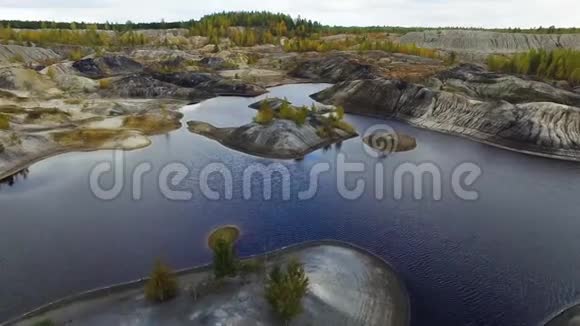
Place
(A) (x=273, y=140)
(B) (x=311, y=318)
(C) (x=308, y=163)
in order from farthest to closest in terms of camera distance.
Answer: (A) (x=273, y=140)
(C) (x=308, y=163)
(B) (x=311, y=318)

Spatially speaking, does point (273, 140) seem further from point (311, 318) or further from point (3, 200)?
point (311, 318)

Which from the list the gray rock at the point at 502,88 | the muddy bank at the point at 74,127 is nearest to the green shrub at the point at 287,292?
the muddy bank at the point at 74,127

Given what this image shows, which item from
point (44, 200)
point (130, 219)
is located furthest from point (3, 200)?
point (130, 219)

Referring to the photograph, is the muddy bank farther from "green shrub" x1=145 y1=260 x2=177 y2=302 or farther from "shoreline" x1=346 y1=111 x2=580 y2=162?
"shoreline" x1=346 y1=111 x2=580 y2=162

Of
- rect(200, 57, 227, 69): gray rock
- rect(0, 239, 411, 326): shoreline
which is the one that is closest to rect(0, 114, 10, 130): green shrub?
rect(0, 239, 411, 326): shoreline

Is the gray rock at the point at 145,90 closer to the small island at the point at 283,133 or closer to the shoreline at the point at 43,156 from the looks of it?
the small island at the point at 283,133
